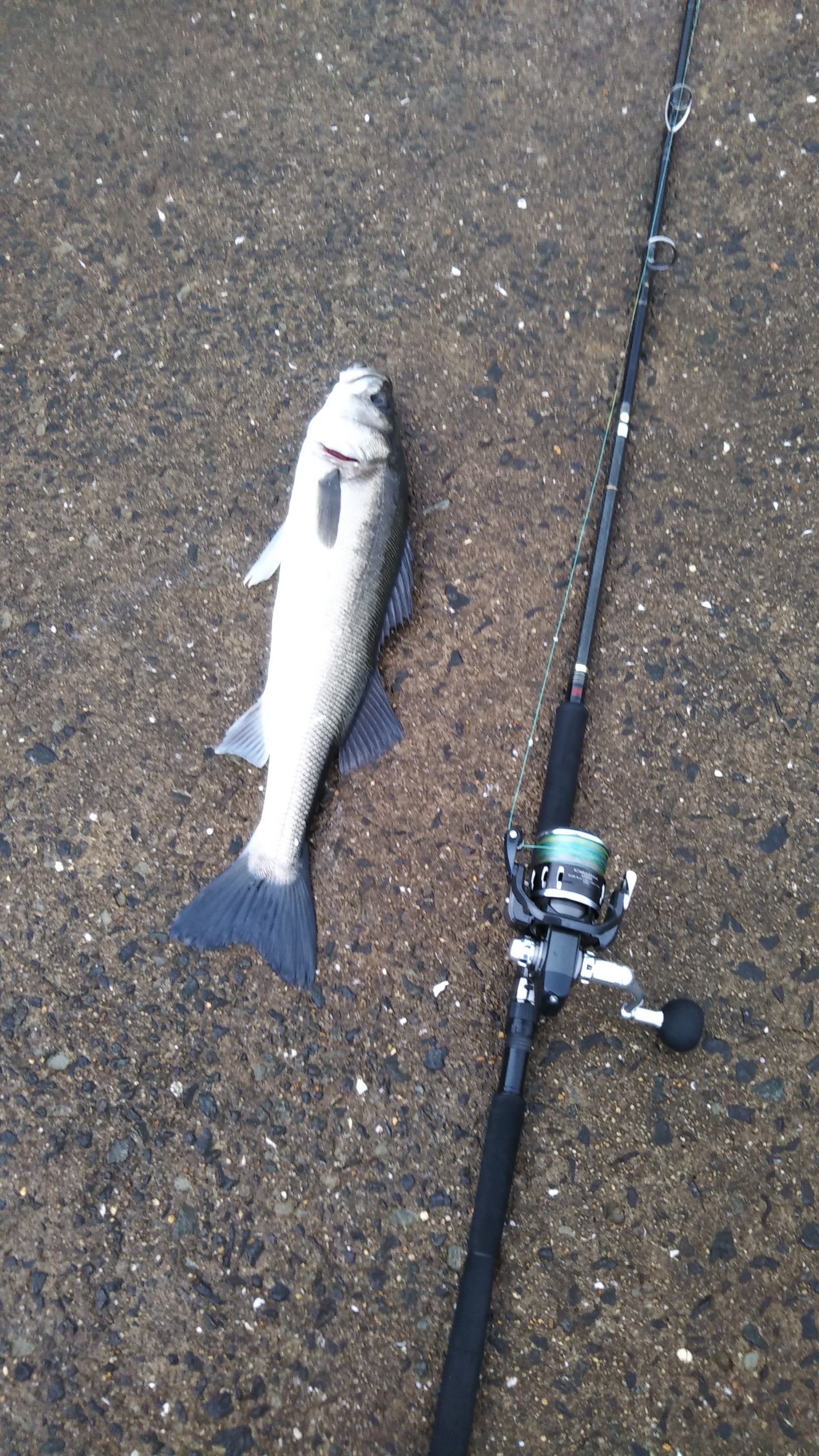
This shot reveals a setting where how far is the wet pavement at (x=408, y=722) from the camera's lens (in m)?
2.21

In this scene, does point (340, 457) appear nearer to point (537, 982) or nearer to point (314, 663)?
point (314, 663)

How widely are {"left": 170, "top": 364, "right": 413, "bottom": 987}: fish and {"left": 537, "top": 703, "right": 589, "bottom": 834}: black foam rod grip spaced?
444 mm

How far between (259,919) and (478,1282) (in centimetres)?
102

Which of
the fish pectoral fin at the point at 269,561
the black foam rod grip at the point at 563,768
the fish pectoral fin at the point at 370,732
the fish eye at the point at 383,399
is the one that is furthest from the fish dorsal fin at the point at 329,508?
the black foam rod grip at the point at 563,768

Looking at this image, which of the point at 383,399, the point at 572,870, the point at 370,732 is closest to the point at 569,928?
the point at 572,870

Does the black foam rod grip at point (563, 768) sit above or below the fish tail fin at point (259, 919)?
above

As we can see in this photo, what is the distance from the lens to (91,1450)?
6.97ft

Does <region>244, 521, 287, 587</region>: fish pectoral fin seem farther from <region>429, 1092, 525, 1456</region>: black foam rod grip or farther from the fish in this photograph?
<region>429, 1092, 525, 1456</region>: black foam rod grip

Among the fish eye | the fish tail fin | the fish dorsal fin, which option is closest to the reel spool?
the fish tail fin

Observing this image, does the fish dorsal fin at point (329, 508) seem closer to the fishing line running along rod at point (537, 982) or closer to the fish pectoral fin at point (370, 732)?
the fish pectoral fin at point (370, 732)

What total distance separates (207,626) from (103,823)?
2.17ft

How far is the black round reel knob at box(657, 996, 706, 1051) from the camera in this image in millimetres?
2242

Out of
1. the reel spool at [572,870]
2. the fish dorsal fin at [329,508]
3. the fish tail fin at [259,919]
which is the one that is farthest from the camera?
the fish dorsal fin at [329,508]

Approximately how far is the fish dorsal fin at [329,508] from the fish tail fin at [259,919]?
34.5 inches
